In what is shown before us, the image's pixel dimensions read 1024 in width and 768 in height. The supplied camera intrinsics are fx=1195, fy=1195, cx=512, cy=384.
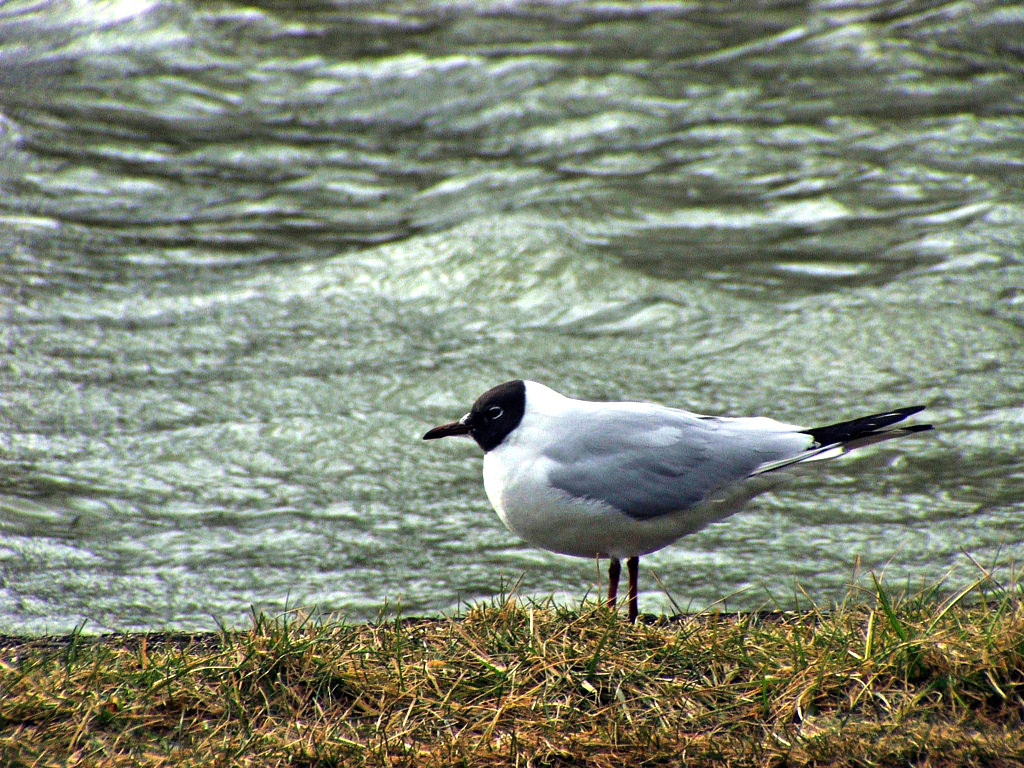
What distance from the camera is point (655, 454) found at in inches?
151

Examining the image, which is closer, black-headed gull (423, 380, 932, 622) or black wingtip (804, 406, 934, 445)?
black-headed gull (423, 380, 932, 622)

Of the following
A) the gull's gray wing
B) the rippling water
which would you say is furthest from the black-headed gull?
the rippling water

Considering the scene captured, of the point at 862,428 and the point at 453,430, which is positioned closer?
the point at 862,428

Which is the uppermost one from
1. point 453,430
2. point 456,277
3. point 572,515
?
point 453,430

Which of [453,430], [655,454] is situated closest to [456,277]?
[453,430]

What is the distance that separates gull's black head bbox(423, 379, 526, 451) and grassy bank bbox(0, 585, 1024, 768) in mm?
741

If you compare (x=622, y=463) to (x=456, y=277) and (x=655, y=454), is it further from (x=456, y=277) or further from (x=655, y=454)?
(x=456, y=277)

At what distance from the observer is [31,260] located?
28.9 feet

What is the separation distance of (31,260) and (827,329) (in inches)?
225

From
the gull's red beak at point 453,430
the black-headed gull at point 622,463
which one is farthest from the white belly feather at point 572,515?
the gull's red beak at point 453,430

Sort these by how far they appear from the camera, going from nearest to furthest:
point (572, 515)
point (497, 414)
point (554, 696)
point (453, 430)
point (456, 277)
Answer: point (554, 696) < point (572, 515) < point (497, 414) < point (453, 430) < point (456, 277)

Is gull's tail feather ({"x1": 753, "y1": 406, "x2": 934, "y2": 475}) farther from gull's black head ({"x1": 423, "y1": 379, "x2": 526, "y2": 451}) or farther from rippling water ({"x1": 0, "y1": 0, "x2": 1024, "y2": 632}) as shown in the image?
gull's black head ({"x1": 423, "y1": 379, "x2": 526, "y2": 451})

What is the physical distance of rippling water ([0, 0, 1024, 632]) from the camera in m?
5.28

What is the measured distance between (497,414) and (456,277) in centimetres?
456
